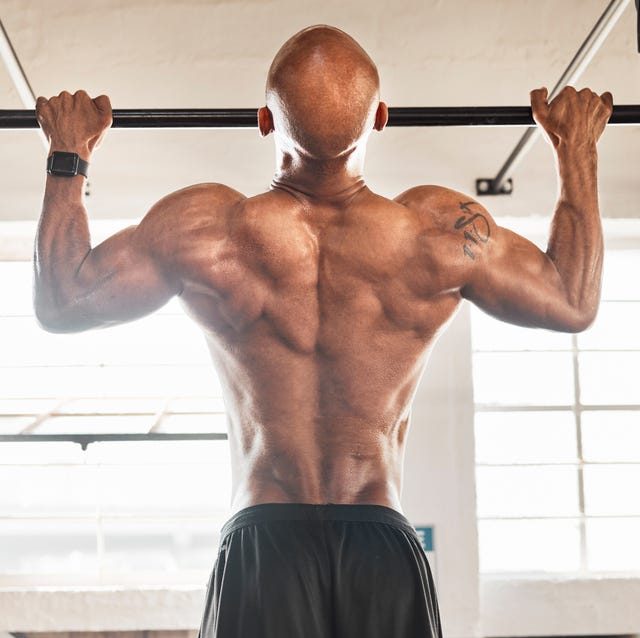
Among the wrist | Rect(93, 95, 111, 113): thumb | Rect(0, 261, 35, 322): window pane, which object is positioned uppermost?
Rect(0, 261, 35, 322): window pane

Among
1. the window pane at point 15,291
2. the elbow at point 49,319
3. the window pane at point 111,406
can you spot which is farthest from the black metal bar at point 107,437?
the elbow at point 49,319

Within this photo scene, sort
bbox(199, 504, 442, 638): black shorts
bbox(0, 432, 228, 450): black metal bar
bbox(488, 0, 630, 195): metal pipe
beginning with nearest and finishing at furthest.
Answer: bbox(199, 504, 442, 638): black shorts → bbox(488, 0, 630, 195): metal pipe → bbox(0, 432, 228, 450): black metal bar

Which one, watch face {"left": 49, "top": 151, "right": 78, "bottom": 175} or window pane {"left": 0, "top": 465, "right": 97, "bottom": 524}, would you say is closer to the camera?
watch face {"left": 49, "top": 151, "right": 78, "bottom": 175}

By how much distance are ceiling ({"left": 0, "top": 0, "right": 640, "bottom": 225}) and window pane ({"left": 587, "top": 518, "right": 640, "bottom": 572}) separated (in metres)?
1.52

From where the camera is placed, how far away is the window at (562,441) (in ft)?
12.6

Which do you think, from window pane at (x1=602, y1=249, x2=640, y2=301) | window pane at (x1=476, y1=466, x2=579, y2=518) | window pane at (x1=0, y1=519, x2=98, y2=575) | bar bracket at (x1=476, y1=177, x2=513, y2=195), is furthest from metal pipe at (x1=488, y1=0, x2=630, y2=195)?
window pane at (x1=0, y1=519, x2=98, y2=575)

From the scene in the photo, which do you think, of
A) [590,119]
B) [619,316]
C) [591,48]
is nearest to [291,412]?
[590,119]

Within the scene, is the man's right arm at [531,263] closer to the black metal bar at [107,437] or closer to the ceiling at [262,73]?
the ceiling at [262,73]

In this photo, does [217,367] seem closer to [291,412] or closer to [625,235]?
[291,412]

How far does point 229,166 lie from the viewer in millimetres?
3391

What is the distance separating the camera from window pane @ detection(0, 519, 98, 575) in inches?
144

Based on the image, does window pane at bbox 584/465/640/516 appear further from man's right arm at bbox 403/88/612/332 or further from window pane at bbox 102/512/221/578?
man's right arm at bbox 403/88/612/332

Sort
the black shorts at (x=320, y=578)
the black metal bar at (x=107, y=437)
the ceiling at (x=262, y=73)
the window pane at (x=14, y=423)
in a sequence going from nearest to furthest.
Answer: the black shorts at (x=320, y=578)
the ceiling at (x=262, y=73)
the black metal bar at (x=107, y=437)
the window pane at (x=14, y=423)

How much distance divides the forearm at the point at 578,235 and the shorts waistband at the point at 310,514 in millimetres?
428
